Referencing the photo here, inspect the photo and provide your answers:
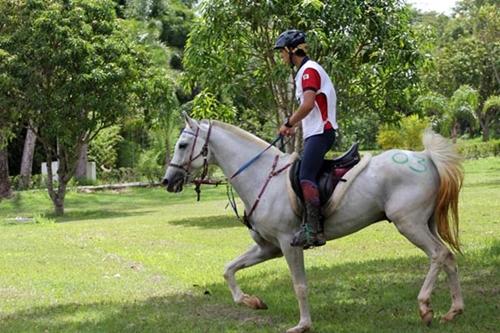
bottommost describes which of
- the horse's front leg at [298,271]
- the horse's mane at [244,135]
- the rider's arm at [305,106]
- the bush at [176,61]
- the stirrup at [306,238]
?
the horse's front leg at [298,271]

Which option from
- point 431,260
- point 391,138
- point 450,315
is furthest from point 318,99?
point 391,138

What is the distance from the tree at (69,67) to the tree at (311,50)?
6.55 m

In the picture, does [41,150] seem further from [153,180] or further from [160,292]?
[160,292]

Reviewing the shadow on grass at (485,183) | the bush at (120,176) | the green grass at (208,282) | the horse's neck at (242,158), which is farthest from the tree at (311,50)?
the bush at (120,176)

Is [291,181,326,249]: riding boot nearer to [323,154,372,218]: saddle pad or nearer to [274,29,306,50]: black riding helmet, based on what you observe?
[323,154,372,218]: saddle pad

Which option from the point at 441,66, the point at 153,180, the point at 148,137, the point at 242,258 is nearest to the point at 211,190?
the point at 153,180

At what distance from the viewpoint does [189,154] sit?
765 centimetres

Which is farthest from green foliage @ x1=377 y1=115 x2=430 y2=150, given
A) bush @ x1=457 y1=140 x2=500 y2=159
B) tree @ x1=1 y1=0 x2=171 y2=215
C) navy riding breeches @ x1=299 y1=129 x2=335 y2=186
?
navy riding breeches @ x1=299 y1=129 x2=335 y2=186

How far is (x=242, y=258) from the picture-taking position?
797 cm

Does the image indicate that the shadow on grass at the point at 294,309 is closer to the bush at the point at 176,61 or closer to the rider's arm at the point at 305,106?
the rider's arm at the point at 305,106

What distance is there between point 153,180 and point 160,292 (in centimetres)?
3262

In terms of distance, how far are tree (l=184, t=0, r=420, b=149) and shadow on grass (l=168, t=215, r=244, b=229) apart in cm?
333

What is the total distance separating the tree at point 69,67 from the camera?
975 inches

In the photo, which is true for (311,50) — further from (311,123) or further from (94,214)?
(94,214)
